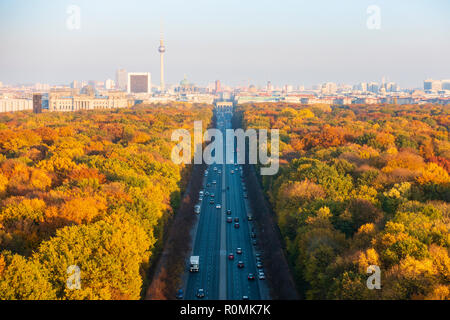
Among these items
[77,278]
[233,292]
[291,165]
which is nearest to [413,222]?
[233,292]

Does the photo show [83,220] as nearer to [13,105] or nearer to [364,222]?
[364,222]

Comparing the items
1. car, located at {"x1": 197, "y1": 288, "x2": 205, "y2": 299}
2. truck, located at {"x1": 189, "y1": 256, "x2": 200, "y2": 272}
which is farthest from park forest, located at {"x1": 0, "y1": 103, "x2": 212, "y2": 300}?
car, located at {"x1": 197, "y1": 288, "x2": 205, "y2": 299}

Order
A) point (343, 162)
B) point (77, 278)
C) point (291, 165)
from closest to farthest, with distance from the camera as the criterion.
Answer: point (77, 278), point (343, 162), point (291, 165)

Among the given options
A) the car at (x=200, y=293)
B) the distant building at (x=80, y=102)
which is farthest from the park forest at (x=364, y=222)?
the distant building at (x=80, y=102)

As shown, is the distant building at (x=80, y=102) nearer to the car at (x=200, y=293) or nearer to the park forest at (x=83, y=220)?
the park forest at (x=83, y=220)

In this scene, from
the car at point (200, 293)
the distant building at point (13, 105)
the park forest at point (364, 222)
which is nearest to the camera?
the park forest at point (364, 222)

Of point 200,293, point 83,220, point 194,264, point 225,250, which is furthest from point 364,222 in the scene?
point 83,220

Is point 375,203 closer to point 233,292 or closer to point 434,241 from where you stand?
point 434,241

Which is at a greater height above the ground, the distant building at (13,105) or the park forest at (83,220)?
the distant building at (13,105)
